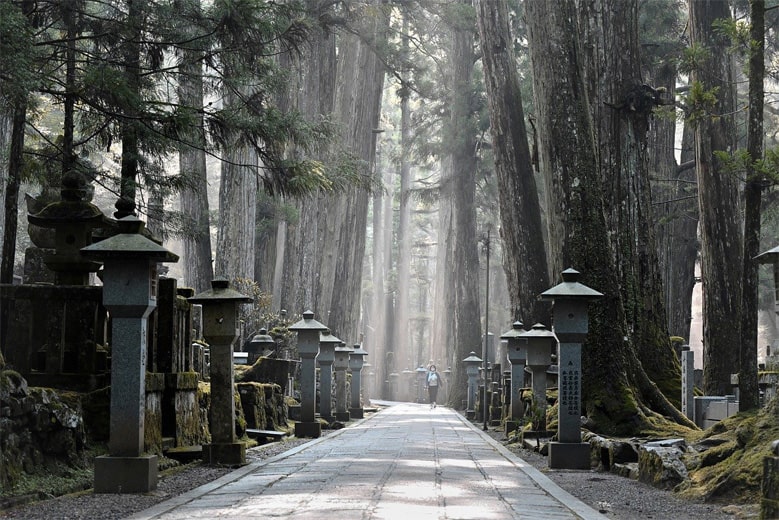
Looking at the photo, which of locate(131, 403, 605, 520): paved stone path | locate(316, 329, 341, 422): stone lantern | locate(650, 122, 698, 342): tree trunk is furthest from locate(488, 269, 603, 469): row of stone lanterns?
locate(650, 122, 698, 342): tree trunk

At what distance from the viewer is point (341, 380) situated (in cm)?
2495

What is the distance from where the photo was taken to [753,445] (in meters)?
8.48

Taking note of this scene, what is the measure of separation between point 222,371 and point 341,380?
13.9m

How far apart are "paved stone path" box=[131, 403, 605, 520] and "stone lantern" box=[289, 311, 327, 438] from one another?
4.10 m

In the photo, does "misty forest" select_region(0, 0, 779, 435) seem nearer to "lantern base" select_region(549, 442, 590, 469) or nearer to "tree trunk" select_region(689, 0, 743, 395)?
"tree trunk" select_region(689, 0, 743, 395)

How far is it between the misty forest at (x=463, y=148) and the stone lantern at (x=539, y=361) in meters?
1.18

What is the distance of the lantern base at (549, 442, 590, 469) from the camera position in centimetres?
1152

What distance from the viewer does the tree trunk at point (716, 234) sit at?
21.4 meters

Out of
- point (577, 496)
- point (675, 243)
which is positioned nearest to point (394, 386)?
point (675, 243)

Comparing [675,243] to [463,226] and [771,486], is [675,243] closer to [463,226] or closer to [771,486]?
[463,226]

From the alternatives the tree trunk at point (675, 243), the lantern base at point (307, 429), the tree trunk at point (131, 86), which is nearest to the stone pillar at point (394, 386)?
the tree trunk at point (675, 243)

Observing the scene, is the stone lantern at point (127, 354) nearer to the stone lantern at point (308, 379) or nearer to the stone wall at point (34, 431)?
the stone wall at point (34, 431)

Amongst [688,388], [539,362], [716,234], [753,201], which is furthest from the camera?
[716,234]

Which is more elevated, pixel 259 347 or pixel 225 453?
pixel 259 347
